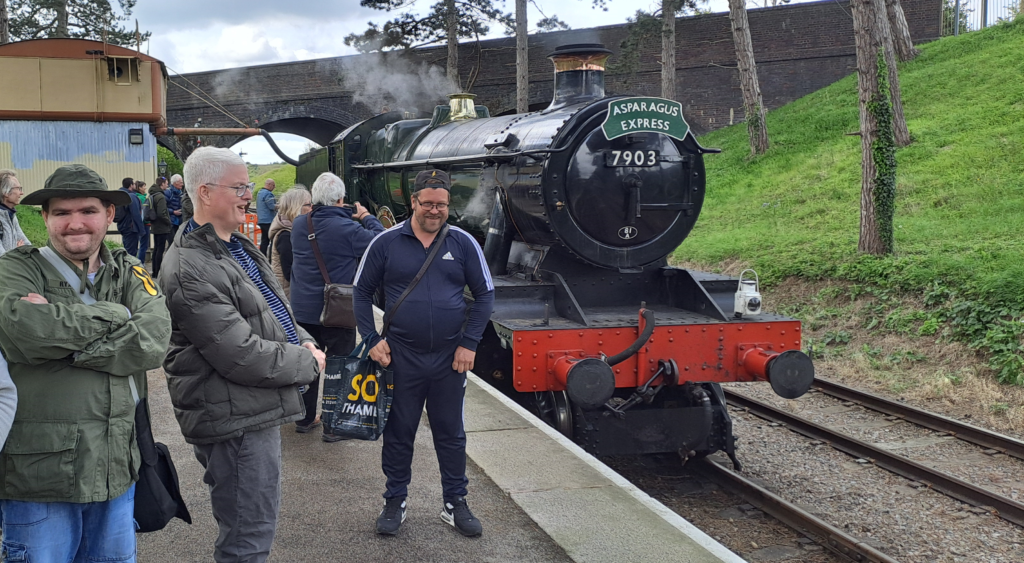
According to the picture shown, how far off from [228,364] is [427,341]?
4.08 feet

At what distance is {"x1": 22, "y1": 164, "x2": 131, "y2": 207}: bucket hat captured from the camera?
237 cm

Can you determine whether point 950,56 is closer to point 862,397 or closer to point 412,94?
point 412,94

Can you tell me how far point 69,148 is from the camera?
663 inches

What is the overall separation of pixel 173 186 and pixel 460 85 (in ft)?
51.6

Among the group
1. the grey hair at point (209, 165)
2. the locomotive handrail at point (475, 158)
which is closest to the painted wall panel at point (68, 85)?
the locomotive handrail at point (475, 158)

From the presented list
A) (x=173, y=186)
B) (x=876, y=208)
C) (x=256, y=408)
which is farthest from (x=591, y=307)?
(x=173, y=186)

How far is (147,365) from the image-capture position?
2.39 metres

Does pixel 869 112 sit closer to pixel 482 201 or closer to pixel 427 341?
pixel 482 201

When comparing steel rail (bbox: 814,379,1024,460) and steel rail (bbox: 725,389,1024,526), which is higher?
steel rail (bbox: 814,379,1024,460)

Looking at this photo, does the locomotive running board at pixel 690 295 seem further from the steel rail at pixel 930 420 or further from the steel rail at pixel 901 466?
the steel rail at pixel 930 420

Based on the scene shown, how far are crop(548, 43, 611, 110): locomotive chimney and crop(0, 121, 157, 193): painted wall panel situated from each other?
13063 millimetres

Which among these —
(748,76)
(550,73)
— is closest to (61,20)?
(550,73)

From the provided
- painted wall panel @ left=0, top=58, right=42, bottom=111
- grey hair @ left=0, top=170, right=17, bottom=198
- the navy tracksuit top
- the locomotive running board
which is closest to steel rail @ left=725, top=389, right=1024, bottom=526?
the locomotive running board

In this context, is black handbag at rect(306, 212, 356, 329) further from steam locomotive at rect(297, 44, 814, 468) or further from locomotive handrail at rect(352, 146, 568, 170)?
locomotive handrail at rect(352, 146, 568, 170)
